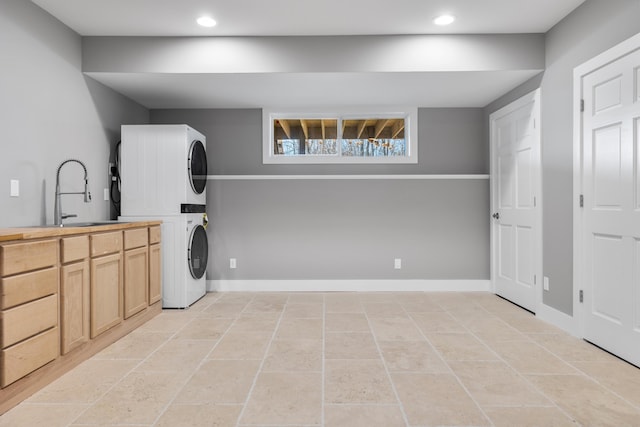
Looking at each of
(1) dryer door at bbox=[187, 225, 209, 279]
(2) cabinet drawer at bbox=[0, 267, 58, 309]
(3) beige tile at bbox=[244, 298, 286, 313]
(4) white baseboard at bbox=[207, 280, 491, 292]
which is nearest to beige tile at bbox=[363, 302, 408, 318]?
(4) white baseboard at bbox=[207, 280, 491, 292]

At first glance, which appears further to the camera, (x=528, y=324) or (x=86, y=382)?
(x=528, y=324)

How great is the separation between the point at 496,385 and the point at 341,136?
3.16 m

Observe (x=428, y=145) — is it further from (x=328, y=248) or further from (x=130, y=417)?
(x=130, y=417)

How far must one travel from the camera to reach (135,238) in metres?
3.01

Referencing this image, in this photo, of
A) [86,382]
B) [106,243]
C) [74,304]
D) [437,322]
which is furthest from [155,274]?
[437,322]

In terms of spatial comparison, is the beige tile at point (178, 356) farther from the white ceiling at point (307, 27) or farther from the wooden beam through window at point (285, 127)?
the wooden beam through window at point (285, 127)

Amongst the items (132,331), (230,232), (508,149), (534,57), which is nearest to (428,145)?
(508,149)

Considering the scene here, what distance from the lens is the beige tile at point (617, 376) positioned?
193 centimetres

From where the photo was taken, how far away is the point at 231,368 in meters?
2.25

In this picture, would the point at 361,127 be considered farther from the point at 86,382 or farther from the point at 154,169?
the point at 86,382

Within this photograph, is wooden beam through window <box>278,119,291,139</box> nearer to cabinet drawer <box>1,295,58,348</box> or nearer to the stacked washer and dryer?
the stacked washer and dryer

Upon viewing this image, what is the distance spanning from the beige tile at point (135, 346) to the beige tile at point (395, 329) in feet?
5.35

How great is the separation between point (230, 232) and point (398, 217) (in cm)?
201

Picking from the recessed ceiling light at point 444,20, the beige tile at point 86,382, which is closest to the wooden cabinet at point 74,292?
the beige tile at point 86,382
